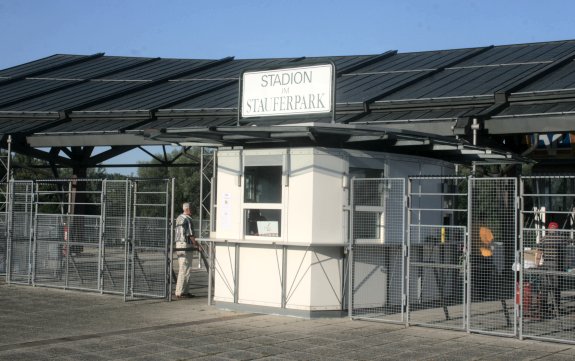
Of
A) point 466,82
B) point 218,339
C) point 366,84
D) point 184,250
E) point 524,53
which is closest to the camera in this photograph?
point 218,339

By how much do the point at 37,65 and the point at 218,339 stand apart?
2245cm

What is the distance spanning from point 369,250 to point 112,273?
6161 millimetres

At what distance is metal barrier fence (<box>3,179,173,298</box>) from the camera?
1605 cm

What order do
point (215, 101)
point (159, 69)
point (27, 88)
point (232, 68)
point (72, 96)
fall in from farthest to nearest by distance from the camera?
point (159, 69), point (232, 68), point (27, 88), point (72, 96), point (215, 101)

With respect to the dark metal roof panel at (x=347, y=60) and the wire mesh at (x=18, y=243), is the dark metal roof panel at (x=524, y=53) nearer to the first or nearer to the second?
the dark metal roof panel at (x=347, y=60)

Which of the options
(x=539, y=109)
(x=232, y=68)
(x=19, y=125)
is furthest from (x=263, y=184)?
(x=232, y=68)

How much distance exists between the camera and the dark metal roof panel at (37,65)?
29125 millimetres

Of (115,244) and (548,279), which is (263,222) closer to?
(115,244)

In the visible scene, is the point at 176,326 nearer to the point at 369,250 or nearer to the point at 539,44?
the point at 369,250

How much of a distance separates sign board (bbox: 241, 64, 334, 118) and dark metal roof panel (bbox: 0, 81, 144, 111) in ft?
29.9

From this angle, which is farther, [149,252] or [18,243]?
[18,243]

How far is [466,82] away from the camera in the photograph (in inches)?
746

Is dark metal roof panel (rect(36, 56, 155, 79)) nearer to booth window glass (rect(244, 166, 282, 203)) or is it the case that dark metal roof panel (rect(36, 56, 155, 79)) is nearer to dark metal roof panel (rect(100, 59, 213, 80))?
dark metal roof panel (rect(100, 59, 213, 80))

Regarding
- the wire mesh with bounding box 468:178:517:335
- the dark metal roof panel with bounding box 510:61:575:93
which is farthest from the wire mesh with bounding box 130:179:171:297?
the dark metal roof panel with bounding box 510:61:575:93
